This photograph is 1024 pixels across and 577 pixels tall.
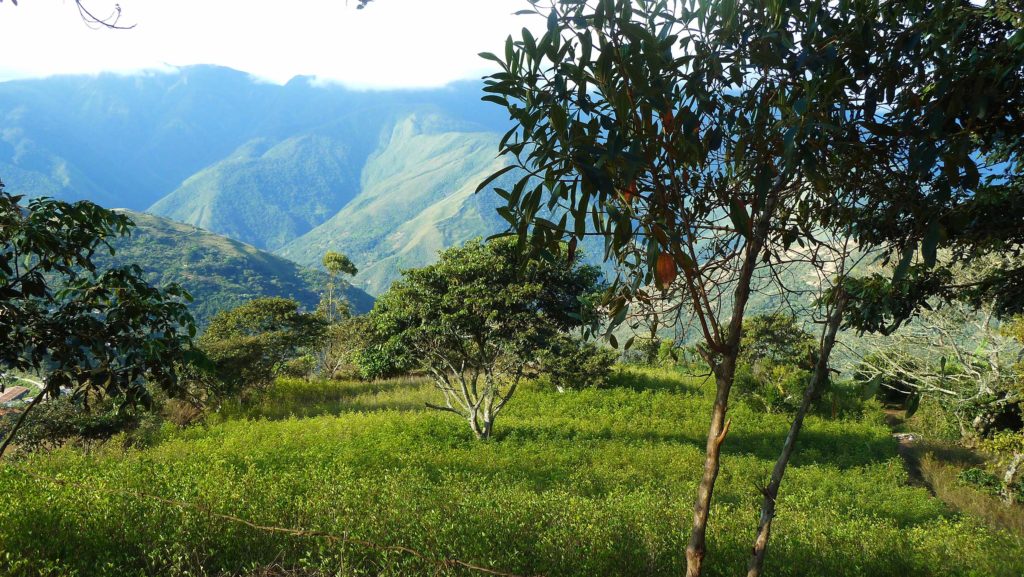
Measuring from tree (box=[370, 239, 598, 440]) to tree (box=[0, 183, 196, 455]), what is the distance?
8.30 m

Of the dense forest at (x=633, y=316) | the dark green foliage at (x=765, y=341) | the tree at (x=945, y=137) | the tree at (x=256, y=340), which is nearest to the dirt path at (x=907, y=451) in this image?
the dense forest at (x=633, y=316)

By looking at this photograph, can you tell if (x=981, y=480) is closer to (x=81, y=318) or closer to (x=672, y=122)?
(x=672, y=122)

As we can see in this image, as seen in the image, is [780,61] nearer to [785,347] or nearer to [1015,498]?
[1015,498]

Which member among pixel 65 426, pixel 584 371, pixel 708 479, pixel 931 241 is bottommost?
pixel 65 426

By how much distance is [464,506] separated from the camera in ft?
16.5

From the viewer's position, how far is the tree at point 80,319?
3.04 meters

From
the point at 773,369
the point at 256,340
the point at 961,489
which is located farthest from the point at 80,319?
the point at 773,369

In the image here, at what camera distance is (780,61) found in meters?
2.11

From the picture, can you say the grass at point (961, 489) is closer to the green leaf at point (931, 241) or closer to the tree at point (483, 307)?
the tree at point (483, 307)

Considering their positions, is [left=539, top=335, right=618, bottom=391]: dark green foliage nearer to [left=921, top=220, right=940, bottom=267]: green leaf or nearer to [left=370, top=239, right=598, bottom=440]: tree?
[left=370, top=239, right=598, bottom=440]: tree

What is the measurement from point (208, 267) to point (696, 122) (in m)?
117

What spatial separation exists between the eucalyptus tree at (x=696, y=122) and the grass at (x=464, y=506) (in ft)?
6.48

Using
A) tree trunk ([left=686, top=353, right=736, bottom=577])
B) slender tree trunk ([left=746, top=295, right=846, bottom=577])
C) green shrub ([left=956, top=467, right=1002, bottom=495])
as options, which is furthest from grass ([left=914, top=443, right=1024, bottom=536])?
tree trunk ([left=686, top=353, right=736, bottom=577])

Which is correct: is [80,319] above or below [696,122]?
below
